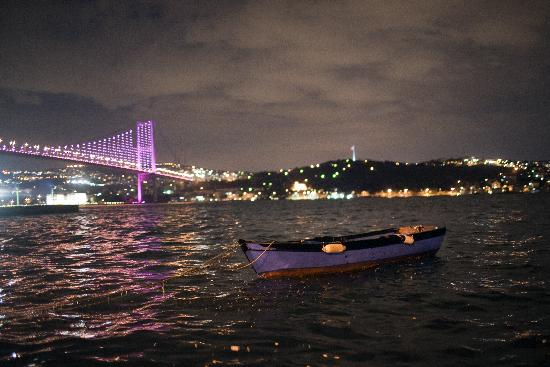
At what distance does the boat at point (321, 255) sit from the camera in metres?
11.4

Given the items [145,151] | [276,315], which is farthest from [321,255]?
[145,151]

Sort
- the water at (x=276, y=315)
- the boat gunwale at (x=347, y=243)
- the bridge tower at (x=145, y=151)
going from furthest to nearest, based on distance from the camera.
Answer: the bridge tower at (x=145, y=151)
the boat gunwale at (x=347, y=243)
the water at (x=276, y=315)

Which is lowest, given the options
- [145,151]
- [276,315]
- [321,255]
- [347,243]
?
[276,315]

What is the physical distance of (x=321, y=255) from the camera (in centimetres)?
1200

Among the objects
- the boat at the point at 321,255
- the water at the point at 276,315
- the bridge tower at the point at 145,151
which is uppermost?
the bridge tower at the point at 145,151

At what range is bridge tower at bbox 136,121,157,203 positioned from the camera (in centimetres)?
8447

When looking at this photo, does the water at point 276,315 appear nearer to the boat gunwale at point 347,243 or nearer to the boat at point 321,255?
the boat at point 321,255

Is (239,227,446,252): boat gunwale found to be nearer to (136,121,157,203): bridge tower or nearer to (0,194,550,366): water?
(0,194,550,366): water

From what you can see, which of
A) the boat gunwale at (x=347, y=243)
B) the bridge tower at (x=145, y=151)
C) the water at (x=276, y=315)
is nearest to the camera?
the water at (x=276, y=315)

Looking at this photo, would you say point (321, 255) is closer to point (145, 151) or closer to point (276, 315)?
point (276, 315)

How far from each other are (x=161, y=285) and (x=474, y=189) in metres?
148

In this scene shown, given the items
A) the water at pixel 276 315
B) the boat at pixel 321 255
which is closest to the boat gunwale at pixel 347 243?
the boat at pixel 321 255

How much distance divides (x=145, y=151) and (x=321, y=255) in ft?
276

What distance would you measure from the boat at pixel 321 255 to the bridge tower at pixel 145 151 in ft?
235
